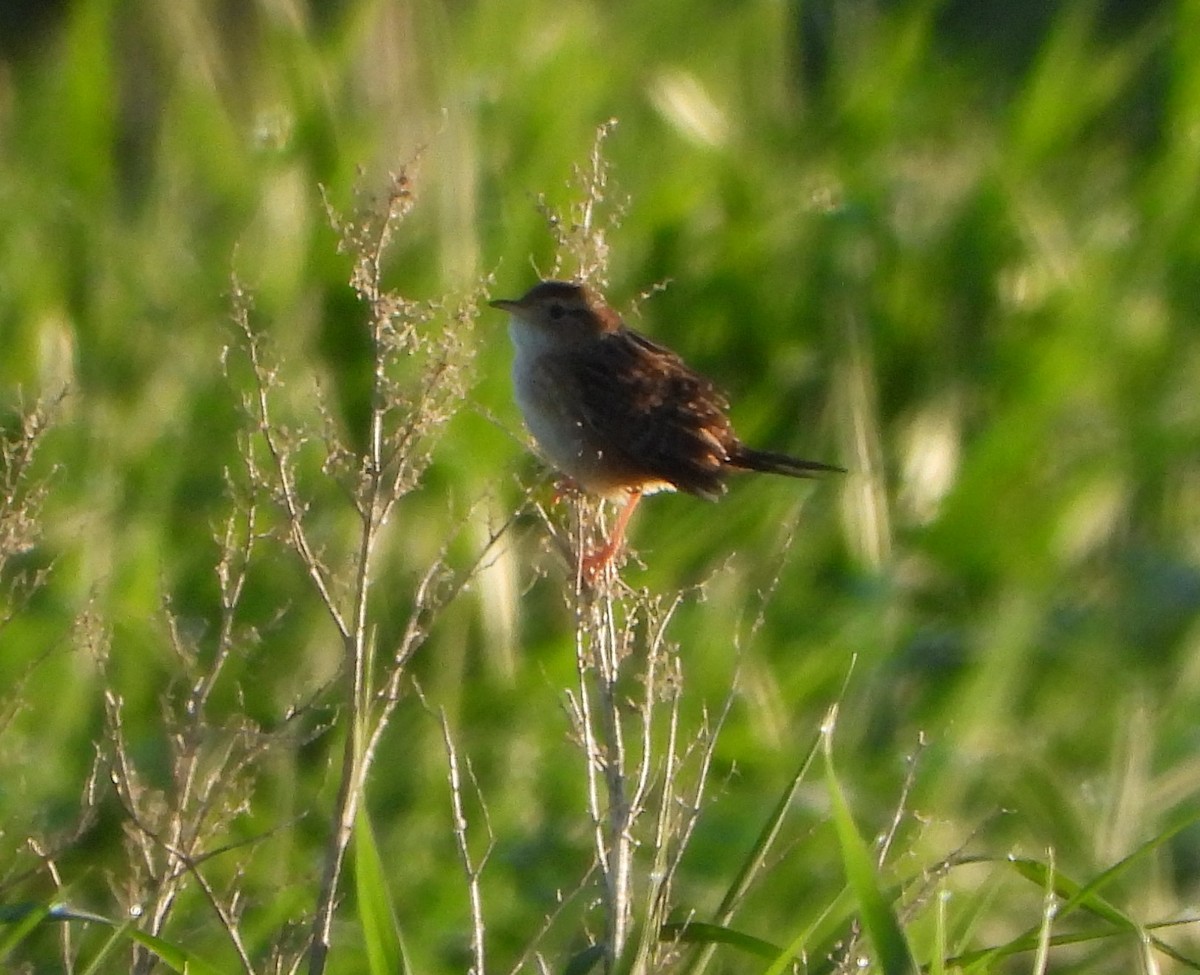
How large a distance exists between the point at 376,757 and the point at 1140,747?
1.80 metres

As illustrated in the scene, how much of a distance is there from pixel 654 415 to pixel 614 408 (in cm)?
9

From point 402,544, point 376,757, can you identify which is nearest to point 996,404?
point 402,544

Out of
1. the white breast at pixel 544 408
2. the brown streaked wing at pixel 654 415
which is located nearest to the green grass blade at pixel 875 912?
the white breast at pixel 544 408

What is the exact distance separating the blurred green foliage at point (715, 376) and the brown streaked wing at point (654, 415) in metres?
0.31

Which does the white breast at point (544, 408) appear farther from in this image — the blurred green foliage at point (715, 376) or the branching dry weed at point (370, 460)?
the branching dry weed at point (370, 460)

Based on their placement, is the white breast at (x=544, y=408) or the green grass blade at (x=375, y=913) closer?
the green grass blade at (x=375, y=913)

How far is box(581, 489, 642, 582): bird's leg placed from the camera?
317 cm

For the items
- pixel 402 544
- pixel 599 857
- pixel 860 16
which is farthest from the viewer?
pixel 860 16

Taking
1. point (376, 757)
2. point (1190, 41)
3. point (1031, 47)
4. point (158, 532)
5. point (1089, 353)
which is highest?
point (1031, 47)

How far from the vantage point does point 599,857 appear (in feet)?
9.34

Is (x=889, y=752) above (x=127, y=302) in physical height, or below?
below

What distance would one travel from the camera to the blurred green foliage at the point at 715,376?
479 cm

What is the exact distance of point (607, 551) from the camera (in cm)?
355

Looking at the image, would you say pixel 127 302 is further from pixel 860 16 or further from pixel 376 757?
pixel 860 16
